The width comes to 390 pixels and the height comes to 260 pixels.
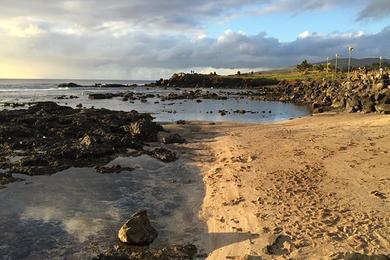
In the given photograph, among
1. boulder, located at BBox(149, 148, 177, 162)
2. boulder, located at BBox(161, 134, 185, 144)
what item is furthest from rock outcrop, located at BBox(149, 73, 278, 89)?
boulder, located at BBox(149, 148, 177, 162)

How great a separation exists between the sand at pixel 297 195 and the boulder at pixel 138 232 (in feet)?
4.60

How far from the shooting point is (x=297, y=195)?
1459 centimetres

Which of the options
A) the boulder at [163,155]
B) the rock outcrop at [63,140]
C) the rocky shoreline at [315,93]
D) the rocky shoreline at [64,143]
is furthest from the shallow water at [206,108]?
the boulder at [163,155]

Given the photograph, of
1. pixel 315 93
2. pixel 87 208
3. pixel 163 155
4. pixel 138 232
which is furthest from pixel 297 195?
pixel 315 93

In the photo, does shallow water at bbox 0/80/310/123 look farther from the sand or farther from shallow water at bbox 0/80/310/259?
shallow water at bbox 0/80/310/259

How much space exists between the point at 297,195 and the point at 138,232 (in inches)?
217

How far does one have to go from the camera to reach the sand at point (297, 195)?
36.3 feet

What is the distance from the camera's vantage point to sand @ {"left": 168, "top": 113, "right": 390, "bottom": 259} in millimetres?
11070

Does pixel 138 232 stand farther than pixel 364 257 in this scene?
Yes

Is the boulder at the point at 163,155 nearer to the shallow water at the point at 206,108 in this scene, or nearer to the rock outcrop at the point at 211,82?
the shallow water at the point at 206,108

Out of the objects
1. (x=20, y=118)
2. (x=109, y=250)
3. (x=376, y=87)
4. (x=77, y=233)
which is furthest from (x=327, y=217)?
(x=376, y=87)

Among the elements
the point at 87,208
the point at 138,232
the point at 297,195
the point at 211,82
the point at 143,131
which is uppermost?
the point at 143,131

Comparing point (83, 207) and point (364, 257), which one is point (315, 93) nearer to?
point (83, 207)

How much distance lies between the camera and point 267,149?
21859 millimetres
